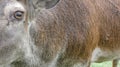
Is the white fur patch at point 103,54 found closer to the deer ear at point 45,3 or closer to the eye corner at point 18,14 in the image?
the deer ear at point 45,3

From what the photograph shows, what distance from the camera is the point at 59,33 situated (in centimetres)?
667

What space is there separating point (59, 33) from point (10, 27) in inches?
53.5

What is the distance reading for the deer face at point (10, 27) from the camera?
5461 mm

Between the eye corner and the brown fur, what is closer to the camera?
the eye corner

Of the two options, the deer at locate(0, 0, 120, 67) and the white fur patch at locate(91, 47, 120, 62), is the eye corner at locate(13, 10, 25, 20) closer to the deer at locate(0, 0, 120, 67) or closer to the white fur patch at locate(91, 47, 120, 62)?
the deer at locate(0, 0, 120, 67)

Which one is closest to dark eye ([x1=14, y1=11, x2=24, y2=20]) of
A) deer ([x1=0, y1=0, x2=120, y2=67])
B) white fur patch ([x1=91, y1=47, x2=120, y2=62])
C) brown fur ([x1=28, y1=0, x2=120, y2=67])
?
deer ([x1=0, y1=0, x2=120, y2=67])

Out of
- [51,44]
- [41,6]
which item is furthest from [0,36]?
[51,44]

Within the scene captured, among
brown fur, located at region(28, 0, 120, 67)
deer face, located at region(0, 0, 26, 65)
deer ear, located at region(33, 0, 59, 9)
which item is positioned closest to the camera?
deer face, located at region(0, 0, 26, 65)

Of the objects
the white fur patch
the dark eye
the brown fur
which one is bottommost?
the white fur patch

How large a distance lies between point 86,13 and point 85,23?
197 millimetres

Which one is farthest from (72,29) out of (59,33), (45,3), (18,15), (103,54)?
(18,15)

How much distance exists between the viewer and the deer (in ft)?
18.2

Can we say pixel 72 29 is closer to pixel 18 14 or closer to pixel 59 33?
pixel 59 33

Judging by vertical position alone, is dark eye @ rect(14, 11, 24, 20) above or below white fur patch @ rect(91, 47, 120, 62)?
above
